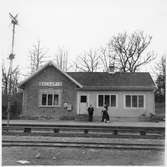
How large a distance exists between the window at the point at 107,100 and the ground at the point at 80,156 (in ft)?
44.3

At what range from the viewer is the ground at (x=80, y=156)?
A: 6688 millimetres

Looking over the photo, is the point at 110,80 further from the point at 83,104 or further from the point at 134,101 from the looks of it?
the point at 83,104

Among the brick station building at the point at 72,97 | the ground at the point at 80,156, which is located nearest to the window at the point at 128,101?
the brick station building at the point at 72,97

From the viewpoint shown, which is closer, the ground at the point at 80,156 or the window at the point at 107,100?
the ground at the point at 80,156

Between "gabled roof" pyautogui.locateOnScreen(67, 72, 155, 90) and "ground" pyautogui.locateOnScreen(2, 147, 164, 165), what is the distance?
13791mm

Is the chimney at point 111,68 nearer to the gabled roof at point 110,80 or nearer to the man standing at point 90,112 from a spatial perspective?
the gabled roof at point 110,80

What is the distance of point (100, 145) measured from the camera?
8898 mm

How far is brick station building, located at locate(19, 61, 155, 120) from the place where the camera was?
21.5 metres

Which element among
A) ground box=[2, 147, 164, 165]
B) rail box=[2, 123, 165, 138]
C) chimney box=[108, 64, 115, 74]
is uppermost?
chimney box=[108, 64, 115, 74]

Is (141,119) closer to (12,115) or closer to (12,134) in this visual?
(12,115)

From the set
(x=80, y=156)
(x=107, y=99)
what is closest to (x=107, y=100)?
(x=107, y=99)

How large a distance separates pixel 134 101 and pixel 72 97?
4.60 m

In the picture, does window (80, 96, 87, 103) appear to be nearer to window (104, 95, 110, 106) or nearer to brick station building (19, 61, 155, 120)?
brick station building (19, 61, 155, 120)

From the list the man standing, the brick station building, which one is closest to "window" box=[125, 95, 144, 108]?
the brick station building
